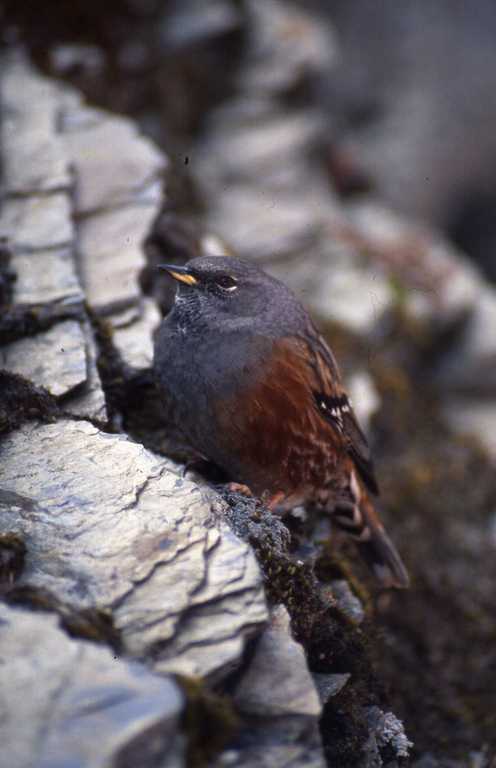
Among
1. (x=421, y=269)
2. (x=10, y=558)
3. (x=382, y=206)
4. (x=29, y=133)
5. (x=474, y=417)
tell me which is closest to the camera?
(x=10, y=558)

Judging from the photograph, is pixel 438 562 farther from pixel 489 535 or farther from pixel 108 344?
pixel 108 344

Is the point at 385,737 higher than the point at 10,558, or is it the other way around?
the point at 10,558

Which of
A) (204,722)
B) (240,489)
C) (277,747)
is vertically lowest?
(240,489)

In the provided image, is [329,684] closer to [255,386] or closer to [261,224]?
[255,386]

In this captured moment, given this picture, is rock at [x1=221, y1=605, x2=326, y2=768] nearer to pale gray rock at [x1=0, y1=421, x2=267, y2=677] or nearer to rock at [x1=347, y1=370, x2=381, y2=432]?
pale gray rock at [x1=0, y1=421, x2=267, y2=677]

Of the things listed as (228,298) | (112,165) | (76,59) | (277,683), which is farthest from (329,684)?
(76,59)
